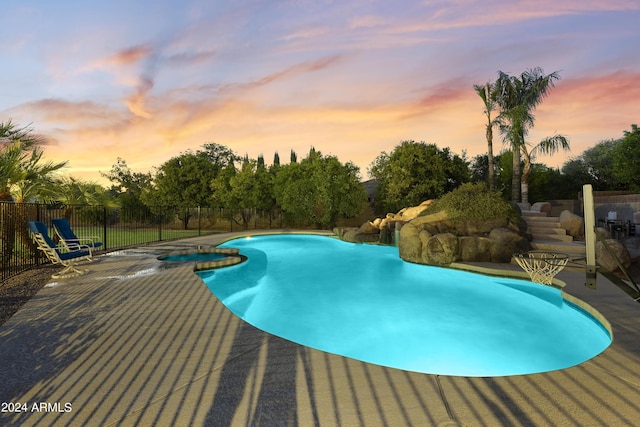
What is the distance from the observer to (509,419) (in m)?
2.02

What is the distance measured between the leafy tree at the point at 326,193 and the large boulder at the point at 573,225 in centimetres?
1193

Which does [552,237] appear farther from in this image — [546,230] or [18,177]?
[18,177]

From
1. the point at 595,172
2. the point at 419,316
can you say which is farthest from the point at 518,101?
the point at 419,316

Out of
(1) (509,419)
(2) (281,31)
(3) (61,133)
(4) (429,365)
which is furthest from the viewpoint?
(3) (61,133)

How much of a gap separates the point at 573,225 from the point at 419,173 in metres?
10.4

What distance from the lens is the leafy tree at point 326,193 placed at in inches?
A: 833

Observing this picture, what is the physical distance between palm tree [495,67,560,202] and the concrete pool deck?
16.5 metres

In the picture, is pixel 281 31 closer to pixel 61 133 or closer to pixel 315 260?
pixel 315 260

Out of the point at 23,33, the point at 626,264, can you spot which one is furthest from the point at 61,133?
the point at 626,264

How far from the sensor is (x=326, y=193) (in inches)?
826

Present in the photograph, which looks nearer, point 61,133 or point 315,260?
point 315,260

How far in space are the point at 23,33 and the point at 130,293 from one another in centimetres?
993

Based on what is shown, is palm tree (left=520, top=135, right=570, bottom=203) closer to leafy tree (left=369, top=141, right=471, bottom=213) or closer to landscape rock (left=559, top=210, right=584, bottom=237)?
leafy tree (left=369, top=141, right=471, bottom=213)

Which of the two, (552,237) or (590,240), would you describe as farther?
(552,237)
